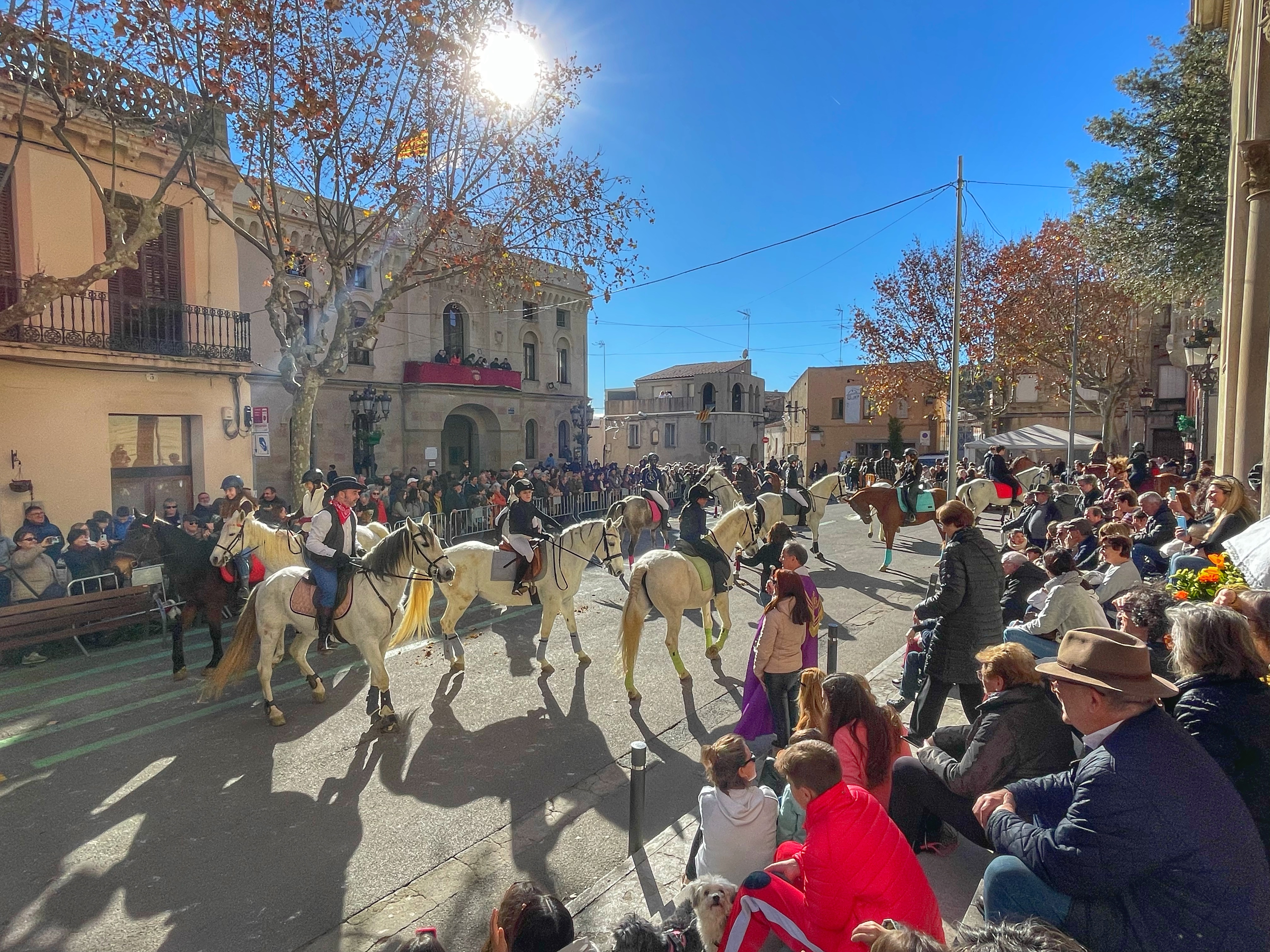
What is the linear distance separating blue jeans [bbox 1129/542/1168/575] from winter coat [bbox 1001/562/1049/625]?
103 inches

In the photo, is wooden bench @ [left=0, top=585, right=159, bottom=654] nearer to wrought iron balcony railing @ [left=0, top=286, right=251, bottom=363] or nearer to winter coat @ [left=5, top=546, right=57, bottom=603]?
winter coat @ [left=5, top=546, right=57, bottom=603]

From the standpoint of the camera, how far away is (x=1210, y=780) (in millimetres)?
2283

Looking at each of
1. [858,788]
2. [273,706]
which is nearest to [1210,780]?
[858,788]

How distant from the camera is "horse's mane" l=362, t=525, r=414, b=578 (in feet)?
23.4

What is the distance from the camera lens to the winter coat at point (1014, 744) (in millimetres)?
3490

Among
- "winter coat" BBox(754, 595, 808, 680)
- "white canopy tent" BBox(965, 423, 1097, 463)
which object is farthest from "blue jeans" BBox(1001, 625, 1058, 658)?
"white canopy tent" BBox(965, 423, 1097, 463)

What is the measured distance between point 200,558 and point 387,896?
5764 mm

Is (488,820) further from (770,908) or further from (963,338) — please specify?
(963,338)

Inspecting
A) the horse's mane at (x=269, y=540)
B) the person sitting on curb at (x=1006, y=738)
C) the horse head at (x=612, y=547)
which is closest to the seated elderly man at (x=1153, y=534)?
the person sitting on curb at (x=1006, y=738)

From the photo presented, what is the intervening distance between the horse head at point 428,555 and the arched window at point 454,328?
21329 mm

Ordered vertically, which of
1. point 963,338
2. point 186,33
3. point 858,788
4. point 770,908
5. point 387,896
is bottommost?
point 387,896

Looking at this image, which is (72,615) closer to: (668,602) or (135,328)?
(668,602)

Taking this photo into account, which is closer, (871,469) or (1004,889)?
(1004,889)

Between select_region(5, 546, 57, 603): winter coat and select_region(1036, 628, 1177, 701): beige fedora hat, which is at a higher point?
select_region(1036, 628, 1177, 701): beige fedora hat
